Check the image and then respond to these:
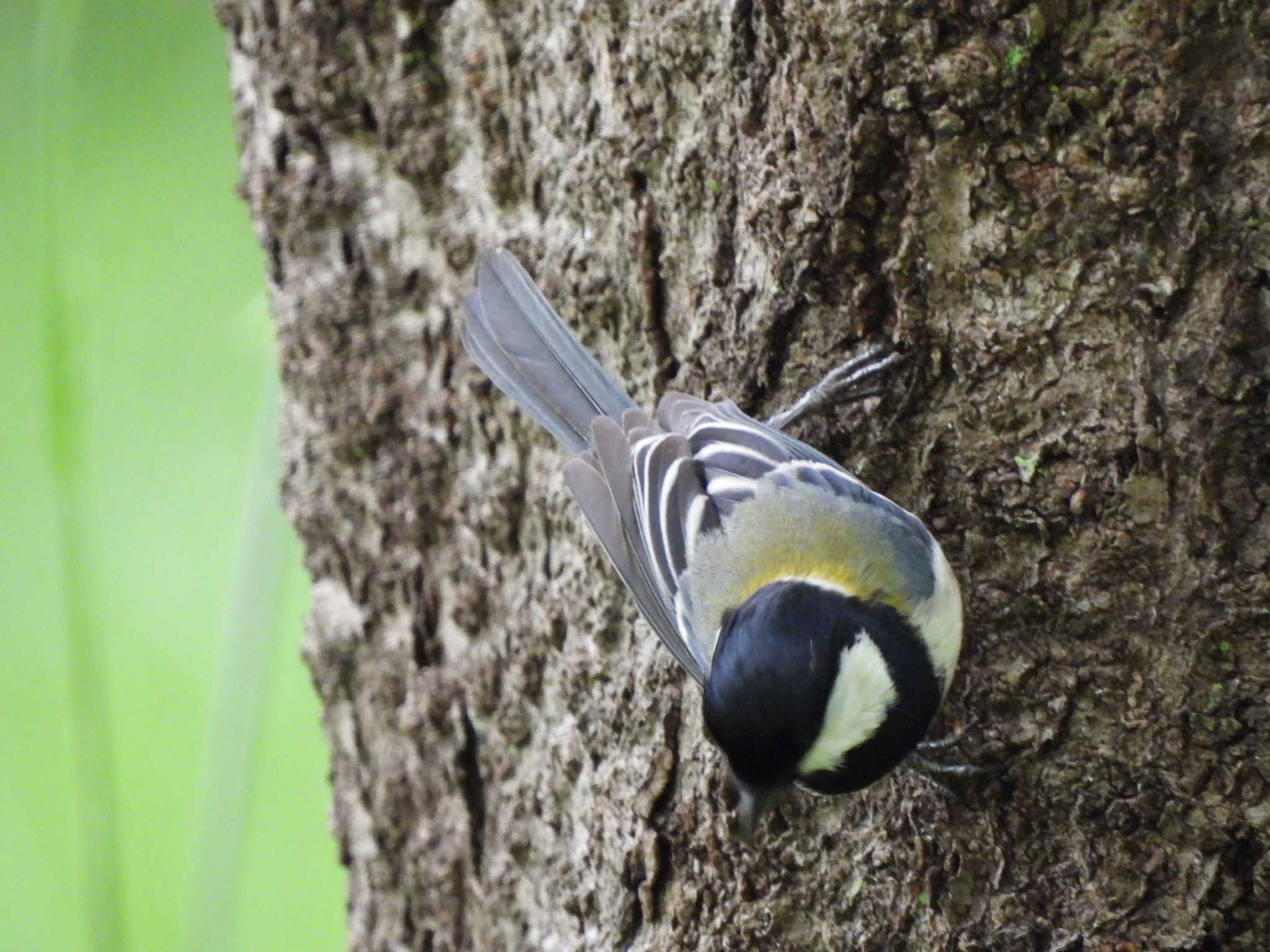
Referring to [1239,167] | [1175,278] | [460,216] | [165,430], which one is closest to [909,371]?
[1175,278]

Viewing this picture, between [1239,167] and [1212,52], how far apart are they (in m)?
0.13

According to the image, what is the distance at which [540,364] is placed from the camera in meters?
1.84

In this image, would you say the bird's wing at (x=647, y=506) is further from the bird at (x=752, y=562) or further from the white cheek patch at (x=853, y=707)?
the white cheek patch at (x=853, y=707)

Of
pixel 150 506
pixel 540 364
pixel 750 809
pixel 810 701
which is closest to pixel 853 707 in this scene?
pixel 810 701

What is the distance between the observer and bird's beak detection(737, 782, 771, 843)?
1441 millimetres

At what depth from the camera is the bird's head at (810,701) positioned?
139cm

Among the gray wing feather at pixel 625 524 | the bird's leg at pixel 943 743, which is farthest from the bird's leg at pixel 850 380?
the bird's leg at pixel 943 743

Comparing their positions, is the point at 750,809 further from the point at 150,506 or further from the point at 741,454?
the point at 150,506

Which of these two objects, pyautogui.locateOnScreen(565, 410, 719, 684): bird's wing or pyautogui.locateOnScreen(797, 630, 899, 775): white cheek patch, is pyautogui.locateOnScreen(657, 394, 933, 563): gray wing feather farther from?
pyautogui.locateOnScreen(797, 630, 899, 775): white cheek patch

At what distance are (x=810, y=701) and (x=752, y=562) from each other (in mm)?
356

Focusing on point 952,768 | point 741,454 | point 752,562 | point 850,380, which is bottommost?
point 952,768

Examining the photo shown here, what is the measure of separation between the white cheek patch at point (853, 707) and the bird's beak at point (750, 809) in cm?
7

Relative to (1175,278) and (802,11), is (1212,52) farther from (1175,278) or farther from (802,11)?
(802,11)

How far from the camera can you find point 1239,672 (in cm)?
133
